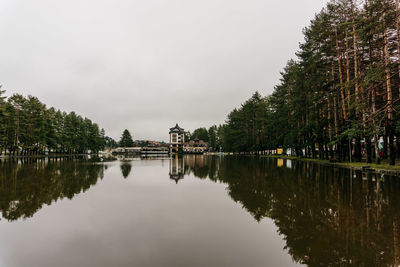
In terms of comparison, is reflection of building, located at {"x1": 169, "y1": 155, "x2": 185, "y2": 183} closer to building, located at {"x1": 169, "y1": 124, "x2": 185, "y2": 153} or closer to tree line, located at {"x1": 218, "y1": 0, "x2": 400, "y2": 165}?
tree line, located at {"x1": 218, "y1": 0, "x2": 400, "y2": 165}

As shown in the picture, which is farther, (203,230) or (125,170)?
(125,170)

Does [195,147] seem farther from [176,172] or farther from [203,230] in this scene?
[203,230]

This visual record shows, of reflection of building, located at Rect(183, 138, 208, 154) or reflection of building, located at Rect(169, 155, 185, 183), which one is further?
reflection of building, located at Rect(183, 138, 208, 154)

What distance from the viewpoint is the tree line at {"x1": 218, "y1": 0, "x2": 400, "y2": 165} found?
50.8 ft

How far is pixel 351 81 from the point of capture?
16.1 m

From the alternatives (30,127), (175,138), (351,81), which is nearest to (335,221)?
(351,81)

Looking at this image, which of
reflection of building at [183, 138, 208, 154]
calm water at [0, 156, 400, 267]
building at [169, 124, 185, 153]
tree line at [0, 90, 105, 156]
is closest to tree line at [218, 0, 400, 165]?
calm water at [0, 156, 400, 267]

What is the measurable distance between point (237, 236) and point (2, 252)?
4768 mm

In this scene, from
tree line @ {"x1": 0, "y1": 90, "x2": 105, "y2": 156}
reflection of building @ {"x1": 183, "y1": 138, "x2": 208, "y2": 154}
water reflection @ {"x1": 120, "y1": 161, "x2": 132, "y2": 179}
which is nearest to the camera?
water reflection @ {"x1": 120, "y1": 161, "x2": 132, "y2": 179}

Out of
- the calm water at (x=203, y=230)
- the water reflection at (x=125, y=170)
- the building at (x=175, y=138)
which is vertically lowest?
the water reflection at (x=125, y=170)

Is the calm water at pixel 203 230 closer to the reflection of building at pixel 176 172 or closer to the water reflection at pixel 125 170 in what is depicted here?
the reflection of building at pixel 176 172

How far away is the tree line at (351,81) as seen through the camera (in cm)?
1549

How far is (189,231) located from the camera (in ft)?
17.3

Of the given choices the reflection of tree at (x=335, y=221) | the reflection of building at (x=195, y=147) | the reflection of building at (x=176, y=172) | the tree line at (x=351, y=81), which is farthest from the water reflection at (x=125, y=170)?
the reflection of building at (x=195, y=147)
